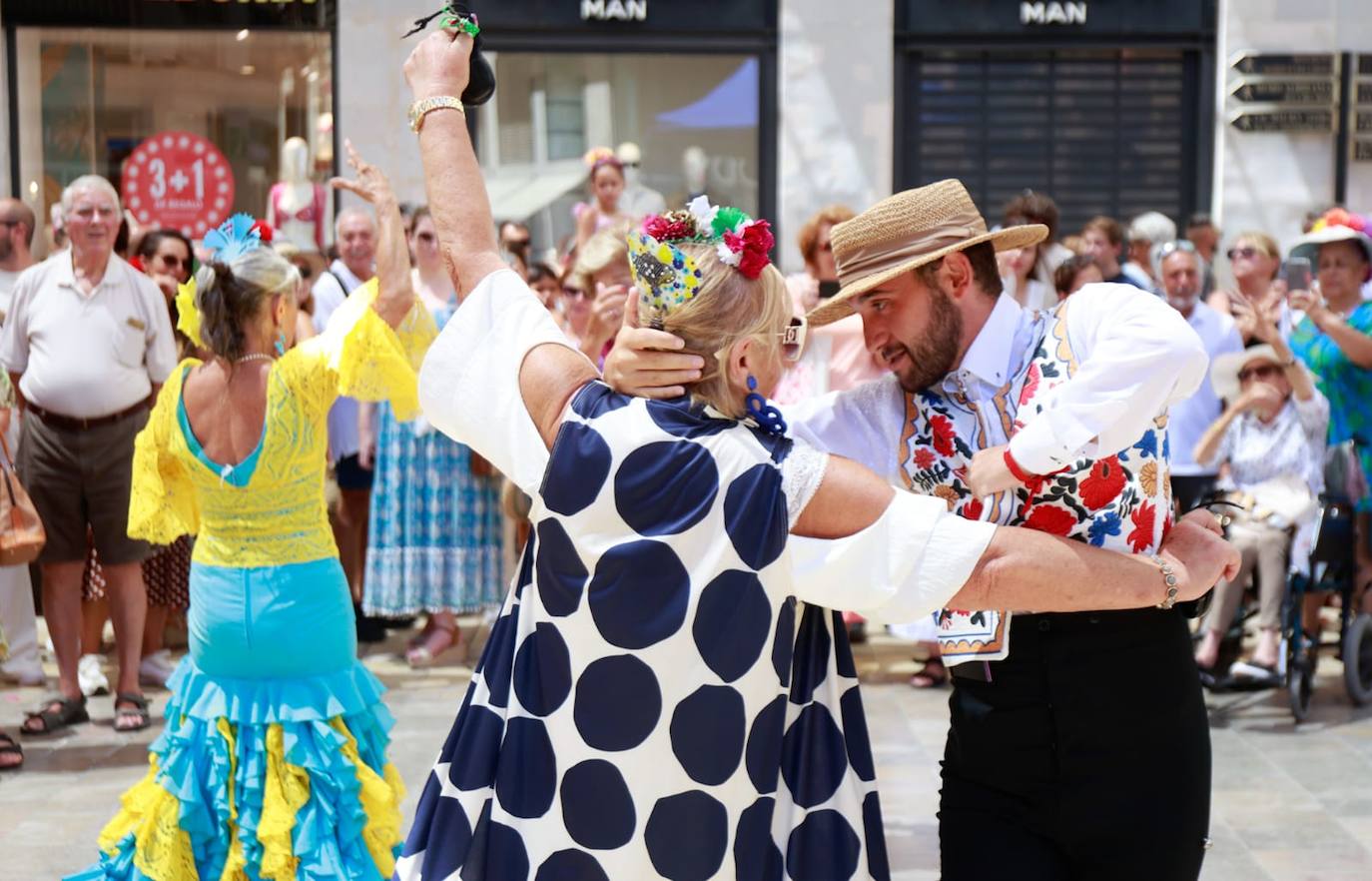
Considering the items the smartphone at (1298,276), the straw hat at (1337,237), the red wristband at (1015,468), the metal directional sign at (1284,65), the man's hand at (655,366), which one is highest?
the metal directional sign at (1284,65)

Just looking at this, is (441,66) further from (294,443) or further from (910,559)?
(294,443)

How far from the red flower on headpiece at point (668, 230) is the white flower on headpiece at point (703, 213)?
0.02 meters

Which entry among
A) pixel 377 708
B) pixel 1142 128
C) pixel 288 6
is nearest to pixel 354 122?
pixel 288 6

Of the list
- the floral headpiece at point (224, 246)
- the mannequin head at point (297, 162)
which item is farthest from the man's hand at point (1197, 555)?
the mannequin head at point (297, 162)

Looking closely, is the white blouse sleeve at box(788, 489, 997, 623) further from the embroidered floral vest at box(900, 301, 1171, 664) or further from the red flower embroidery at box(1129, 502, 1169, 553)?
the red flower embroidery at box(1129, 502, 1169, 553)

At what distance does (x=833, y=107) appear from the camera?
12227 millimetres

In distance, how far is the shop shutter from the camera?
1248 centimetres

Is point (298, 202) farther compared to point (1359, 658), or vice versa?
point (298, 202)

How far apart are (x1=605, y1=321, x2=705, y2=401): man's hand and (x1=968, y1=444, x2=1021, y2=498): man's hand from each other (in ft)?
1.75

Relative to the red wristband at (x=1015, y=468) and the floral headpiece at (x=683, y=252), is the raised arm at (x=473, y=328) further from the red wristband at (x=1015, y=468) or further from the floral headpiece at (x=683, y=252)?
the red wristband at (x=1015, y=468)

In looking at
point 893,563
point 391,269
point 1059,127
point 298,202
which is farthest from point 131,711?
point 1059,127

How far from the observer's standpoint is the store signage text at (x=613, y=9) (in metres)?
12.2

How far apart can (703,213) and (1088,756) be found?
1.13 m

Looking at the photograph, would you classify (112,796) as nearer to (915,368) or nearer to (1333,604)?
(915,368)
